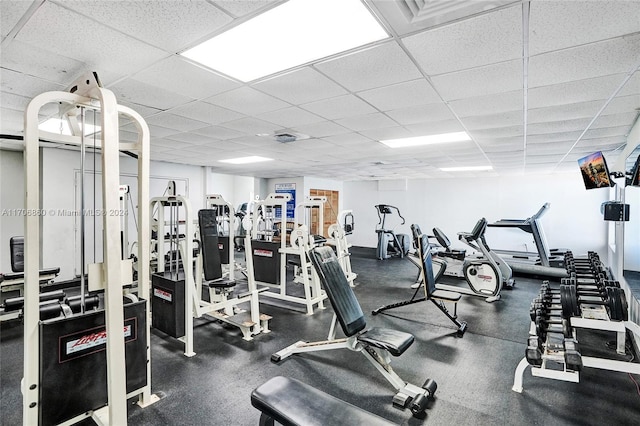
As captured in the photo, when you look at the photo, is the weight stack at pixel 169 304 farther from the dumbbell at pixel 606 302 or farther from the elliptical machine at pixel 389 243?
the elliptical machine at pixel 389 243

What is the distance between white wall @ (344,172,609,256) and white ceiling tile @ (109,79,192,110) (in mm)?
7877

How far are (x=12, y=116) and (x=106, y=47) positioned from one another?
2342mm

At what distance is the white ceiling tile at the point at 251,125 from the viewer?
3316mm

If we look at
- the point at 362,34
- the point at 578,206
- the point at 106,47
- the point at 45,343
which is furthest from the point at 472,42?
the point at 578,206

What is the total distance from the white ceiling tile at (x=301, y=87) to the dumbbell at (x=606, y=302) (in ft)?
8.40

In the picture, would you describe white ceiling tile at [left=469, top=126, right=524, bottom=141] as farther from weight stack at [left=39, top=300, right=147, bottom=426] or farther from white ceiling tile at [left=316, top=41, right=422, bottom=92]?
weight stack at [left=39, top=300, right=147, bottom=426]

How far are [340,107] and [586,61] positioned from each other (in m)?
1.68

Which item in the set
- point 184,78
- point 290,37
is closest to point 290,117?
point 184,78

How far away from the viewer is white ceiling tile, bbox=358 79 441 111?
7.64 ft

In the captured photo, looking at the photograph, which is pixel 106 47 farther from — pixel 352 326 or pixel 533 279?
pixel 533 279

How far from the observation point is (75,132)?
6.58 ft

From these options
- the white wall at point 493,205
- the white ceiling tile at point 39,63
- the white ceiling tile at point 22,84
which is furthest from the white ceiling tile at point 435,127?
the white wall at point 493,205

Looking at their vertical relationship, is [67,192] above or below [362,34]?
below

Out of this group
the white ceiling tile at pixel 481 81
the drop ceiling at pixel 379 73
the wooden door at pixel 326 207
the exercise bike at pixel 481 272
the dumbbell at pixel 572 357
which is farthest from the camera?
the wooden door at pixel 326 207
